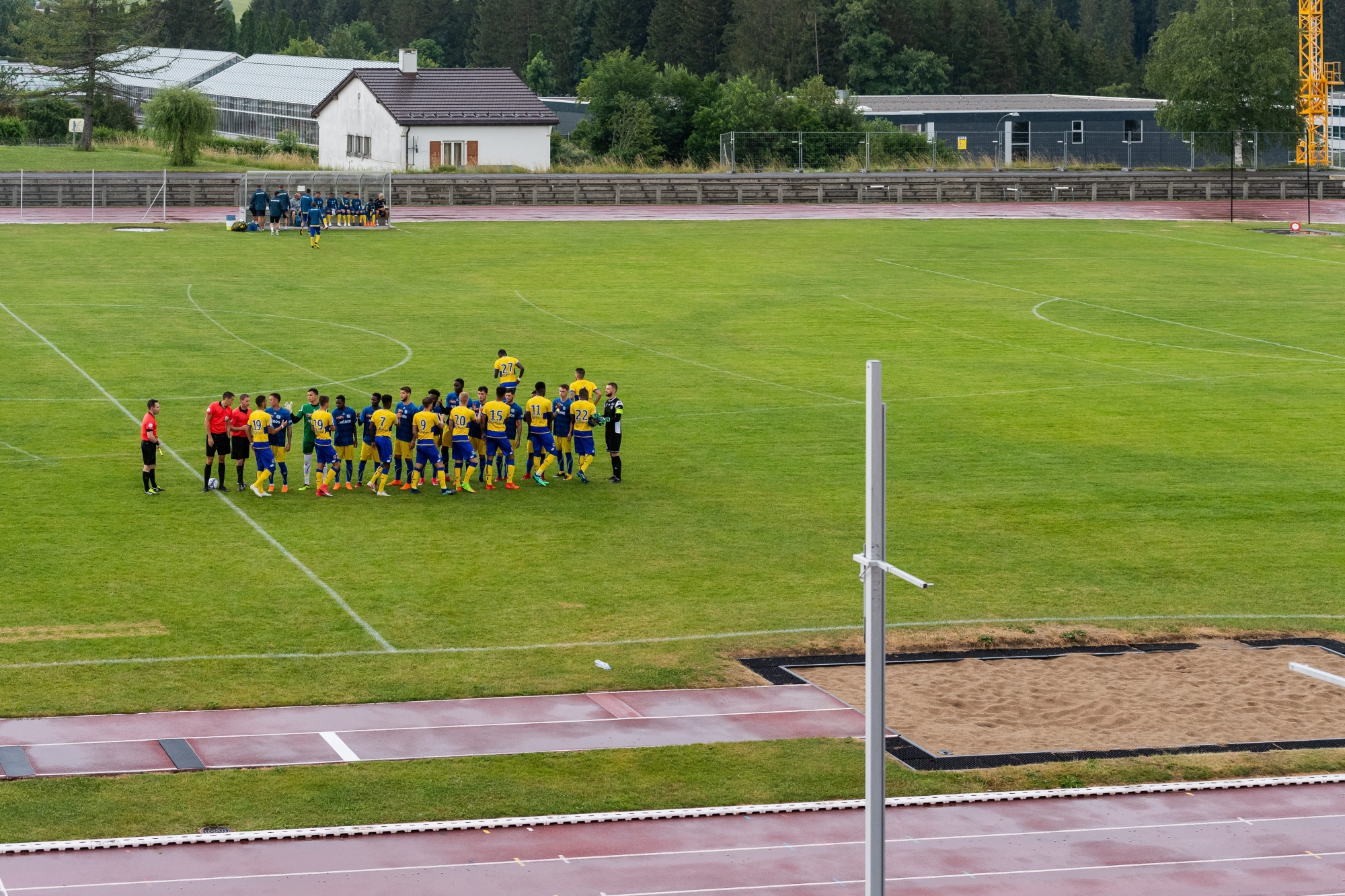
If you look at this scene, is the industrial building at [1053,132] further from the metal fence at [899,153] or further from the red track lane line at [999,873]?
the red track lane line at [999,873]

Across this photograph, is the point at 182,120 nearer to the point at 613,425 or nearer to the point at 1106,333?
the point at 1106,333

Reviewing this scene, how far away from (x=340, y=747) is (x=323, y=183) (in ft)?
175

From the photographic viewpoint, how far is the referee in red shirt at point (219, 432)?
30141mm

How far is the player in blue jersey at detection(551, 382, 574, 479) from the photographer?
31859 mm

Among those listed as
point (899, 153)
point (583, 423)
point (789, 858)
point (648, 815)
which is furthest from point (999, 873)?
point (899, 153)

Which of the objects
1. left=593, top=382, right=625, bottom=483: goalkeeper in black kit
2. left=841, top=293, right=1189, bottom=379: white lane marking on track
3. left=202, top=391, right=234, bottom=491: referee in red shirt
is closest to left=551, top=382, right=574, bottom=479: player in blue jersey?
left=593, top=382, right=625, bottom=483: goalkeeper in black kit

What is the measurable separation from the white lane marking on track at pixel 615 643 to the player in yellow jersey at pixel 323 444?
8.27m

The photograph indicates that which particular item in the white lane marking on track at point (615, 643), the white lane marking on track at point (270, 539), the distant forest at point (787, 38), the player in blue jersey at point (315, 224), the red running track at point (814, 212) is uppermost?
the distant forest at point (787, 38)

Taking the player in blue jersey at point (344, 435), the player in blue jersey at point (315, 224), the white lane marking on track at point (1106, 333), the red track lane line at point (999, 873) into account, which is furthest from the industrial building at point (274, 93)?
the red track lane line at point (999, 873)

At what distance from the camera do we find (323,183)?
6956 cm

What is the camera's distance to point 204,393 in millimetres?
38844

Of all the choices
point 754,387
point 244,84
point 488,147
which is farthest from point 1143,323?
point 244,84

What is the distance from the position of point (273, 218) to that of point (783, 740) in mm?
48118

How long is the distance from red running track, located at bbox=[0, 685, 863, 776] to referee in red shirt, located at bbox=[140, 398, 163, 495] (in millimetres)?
11007
